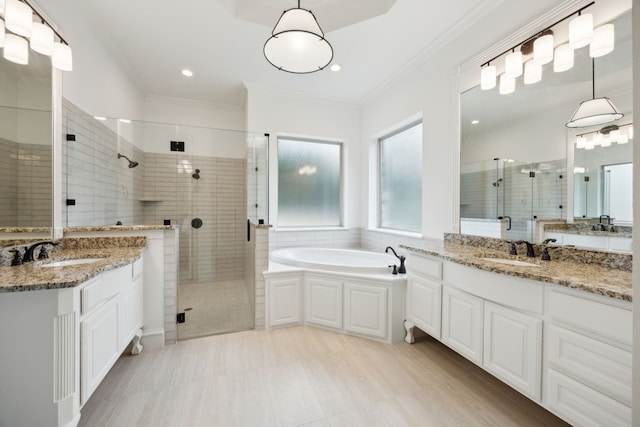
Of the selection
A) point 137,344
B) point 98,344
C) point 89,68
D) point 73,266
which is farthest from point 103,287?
point 89,68

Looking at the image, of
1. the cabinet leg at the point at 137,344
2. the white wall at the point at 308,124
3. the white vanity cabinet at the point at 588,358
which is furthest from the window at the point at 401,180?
the cabinet leg at the point at 137,344

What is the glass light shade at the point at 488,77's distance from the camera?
2096 millimetres

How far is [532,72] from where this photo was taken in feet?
6.16

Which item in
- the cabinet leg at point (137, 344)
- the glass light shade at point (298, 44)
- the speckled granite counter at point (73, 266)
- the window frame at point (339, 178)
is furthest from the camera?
the window frame at point (339, 178)

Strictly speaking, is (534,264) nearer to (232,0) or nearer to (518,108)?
(518,108)

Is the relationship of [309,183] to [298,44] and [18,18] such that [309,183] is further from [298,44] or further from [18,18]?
[18,18]

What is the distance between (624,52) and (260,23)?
2.63 meters

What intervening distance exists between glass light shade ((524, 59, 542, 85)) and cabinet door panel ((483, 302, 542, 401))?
1.66 meters

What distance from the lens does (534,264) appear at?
1.66 metres

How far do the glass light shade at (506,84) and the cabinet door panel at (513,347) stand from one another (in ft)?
5.49

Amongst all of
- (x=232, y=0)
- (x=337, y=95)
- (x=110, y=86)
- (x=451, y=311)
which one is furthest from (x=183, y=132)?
(x=451, y=311)

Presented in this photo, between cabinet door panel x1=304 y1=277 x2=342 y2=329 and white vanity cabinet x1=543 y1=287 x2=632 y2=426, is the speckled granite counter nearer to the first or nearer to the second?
cabinet door panel x1=304 y1=277 x2=342 y2=329

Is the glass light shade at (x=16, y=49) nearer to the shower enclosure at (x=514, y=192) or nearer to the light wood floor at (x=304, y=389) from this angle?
the light wood floor at (x=304, y=389)

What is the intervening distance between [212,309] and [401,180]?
9.49 ft
